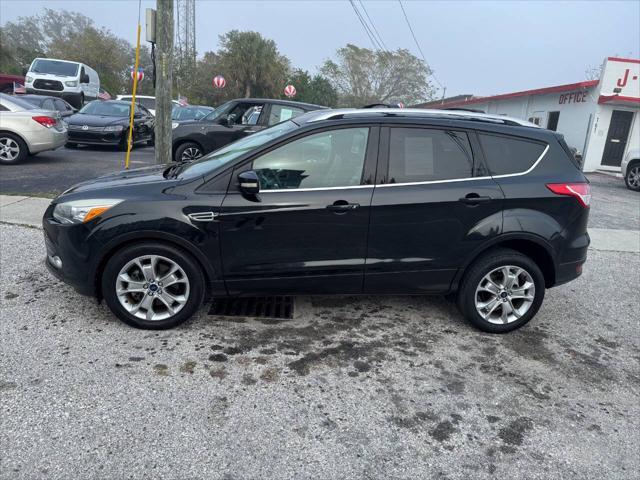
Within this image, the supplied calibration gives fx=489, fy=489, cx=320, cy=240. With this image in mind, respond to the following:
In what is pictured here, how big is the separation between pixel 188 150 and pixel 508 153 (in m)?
7.49

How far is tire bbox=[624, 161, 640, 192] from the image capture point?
13.9 meters

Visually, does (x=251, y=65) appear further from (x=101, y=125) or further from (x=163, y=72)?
(x=163, y=72)

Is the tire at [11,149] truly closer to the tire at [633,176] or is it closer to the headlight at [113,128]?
the headlight at [113,128]

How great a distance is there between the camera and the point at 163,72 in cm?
749

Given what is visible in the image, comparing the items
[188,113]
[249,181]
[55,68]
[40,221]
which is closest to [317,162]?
[249,181]

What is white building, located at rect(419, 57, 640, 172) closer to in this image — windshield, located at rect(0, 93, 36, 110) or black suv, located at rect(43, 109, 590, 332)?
black suv, located at rect(43, 109, 590, 332)

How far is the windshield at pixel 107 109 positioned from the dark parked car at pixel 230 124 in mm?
4574

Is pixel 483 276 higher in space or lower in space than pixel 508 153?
lower

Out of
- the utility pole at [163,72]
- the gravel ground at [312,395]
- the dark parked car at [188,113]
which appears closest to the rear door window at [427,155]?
the gravel ground at [312,395]

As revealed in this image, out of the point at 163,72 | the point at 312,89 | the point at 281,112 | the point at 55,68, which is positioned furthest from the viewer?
the point at 312,89

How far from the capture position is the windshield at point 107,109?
1363 centimetres

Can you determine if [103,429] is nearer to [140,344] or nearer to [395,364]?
[140,344]

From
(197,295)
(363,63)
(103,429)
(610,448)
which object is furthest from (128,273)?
(363,63)

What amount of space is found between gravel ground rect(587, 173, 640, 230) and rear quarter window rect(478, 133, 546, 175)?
18.6ft
